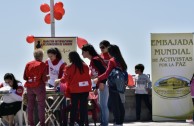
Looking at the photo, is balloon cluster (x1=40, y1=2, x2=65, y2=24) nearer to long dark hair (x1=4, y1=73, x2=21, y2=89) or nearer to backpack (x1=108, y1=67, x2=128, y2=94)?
long dark hair (x1=4, y1=73, x2=21, y2=89)

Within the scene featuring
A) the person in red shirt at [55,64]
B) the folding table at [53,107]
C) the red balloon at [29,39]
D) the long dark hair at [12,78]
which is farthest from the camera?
the red balloon at [29,39]

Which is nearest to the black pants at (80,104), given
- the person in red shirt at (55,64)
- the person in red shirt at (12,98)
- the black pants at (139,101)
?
the person in red shirt at (55,64)

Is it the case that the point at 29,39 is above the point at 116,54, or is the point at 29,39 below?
above

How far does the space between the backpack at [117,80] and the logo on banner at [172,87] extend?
3572 mm

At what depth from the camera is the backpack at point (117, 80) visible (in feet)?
46.0

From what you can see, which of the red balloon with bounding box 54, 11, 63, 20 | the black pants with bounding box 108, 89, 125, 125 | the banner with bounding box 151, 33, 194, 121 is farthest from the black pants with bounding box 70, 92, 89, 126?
the red balloon with bounding box 54, 11, 63, 20

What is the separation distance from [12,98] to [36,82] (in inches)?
57.0

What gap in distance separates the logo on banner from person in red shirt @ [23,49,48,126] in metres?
4.27

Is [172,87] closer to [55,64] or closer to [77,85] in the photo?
[55,64]

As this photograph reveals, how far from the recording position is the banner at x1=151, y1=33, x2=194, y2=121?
17438mm

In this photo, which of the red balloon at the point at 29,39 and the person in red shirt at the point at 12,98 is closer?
the person in red shirt at the point at 12,98

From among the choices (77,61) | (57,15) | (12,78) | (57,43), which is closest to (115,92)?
(77,61)

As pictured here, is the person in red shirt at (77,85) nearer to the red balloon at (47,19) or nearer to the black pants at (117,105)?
the black pants at (117,105)

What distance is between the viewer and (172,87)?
17578 mm
